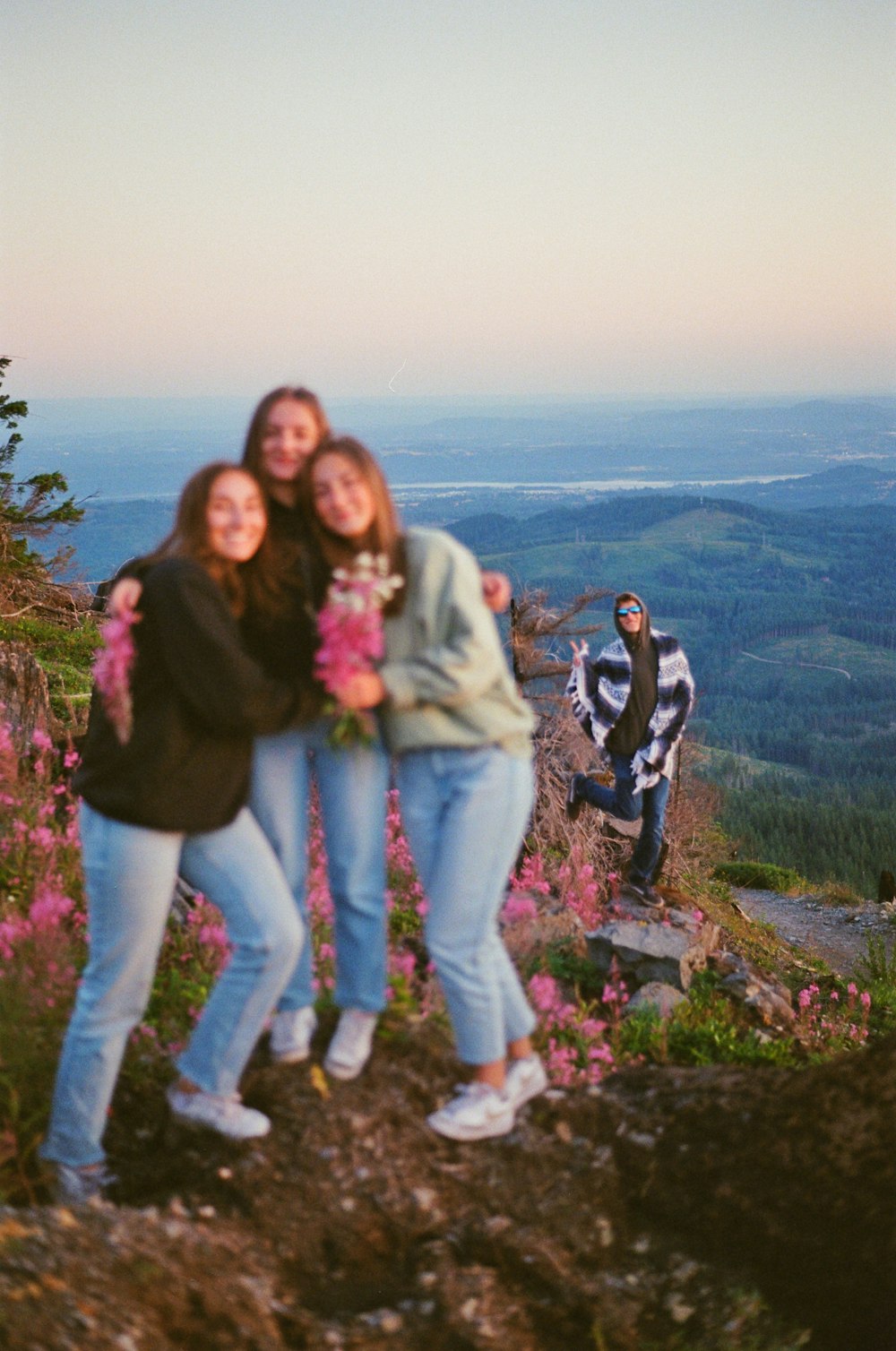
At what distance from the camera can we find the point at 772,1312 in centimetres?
369

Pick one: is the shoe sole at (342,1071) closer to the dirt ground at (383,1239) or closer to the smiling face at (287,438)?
the dirt ground at (383,1239)

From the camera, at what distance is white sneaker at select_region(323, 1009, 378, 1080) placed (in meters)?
A: 3.91

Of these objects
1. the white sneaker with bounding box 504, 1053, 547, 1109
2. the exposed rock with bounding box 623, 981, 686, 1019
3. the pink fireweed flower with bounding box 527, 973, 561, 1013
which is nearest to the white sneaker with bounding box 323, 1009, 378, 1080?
the white sneaker with bounding box 504, 1053, 547, 1109

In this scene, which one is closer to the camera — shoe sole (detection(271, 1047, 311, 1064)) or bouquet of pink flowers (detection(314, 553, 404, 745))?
bouquet of pink flowers (detection(314, 553, 404, 745))

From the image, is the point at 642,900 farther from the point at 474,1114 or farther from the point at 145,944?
the point at 145,944

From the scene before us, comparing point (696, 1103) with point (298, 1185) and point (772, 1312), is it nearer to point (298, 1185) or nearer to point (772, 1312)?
point (772, 1312)

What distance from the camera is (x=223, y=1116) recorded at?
12.1 feet

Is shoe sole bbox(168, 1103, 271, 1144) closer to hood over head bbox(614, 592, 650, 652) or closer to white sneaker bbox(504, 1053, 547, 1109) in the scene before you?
white sneaker bbox(504, 1053, 547, 1109)

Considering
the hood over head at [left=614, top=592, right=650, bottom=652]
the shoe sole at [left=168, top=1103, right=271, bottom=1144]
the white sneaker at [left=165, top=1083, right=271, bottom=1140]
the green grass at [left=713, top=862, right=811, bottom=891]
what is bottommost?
the green grass at [left=713, top=862, right=811, bottom=891]

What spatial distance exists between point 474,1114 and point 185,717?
1738 millimetres

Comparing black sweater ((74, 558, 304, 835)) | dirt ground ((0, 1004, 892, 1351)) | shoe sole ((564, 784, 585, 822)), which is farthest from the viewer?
shoe sole ((564, 784, 585, 822))

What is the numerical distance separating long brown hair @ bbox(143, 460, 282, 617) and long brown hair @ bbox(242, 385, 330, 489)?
7cm

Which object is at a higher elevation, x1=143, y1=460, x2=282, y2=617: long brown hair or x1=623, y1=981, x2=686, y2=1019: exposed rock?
x1=143, y1=460, x2=282, y2=617: long brown hair

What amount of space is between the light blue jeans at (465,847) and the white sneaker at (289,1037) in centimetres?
60
